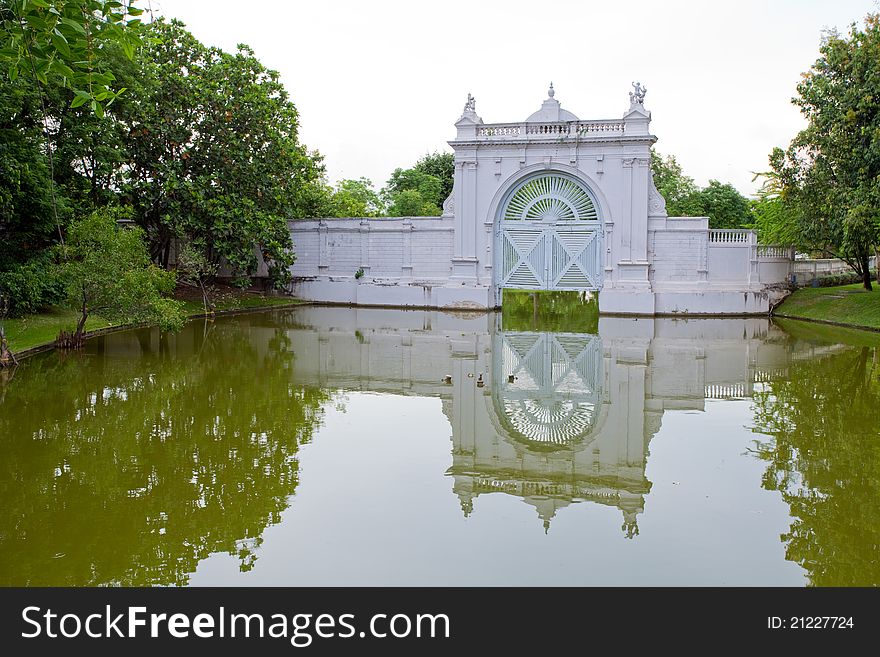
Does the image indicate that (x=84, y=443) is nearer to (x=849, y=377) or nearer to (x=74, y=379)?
(x=74, y=379)

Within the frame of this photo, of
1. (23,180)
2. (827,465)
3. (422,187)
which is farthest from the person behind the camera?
(422,187)

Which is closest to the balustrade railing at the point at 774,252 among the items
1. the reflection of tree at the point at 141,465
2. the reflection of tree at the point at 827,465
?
the reflection of tree at the point at 827,465

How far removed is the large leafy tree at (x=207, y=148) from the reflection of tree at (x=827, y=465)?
56.6ft

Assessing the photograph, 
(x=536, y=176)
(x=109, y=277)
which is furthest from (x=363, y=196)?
(x=109, y=277)

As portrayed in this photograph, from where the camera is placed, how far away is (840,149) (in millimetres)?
21281

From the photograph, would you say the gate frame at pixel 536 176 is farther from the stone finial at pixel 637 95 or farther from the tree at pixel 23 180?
the tree at pixel 23 180

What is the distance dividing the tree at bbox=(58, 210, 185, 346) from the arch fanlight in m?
14.0

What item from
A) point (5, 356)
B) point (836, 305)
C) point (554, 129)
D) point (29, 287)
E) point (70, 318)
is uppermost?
point (554, 129)

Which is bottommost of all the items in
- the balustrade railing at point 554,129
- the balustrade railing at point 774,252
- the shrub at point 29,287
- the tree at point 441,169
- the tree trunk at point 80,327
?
the tree trunk at point 80,327

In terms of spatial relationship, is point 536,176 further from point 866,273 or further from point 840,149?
point 866,273

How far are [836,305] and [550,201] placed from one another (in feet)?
30.8

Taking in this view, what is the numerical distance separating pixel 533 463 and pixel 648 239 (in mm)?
19282

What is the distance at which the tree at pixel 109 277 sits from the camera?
50.5 ft
